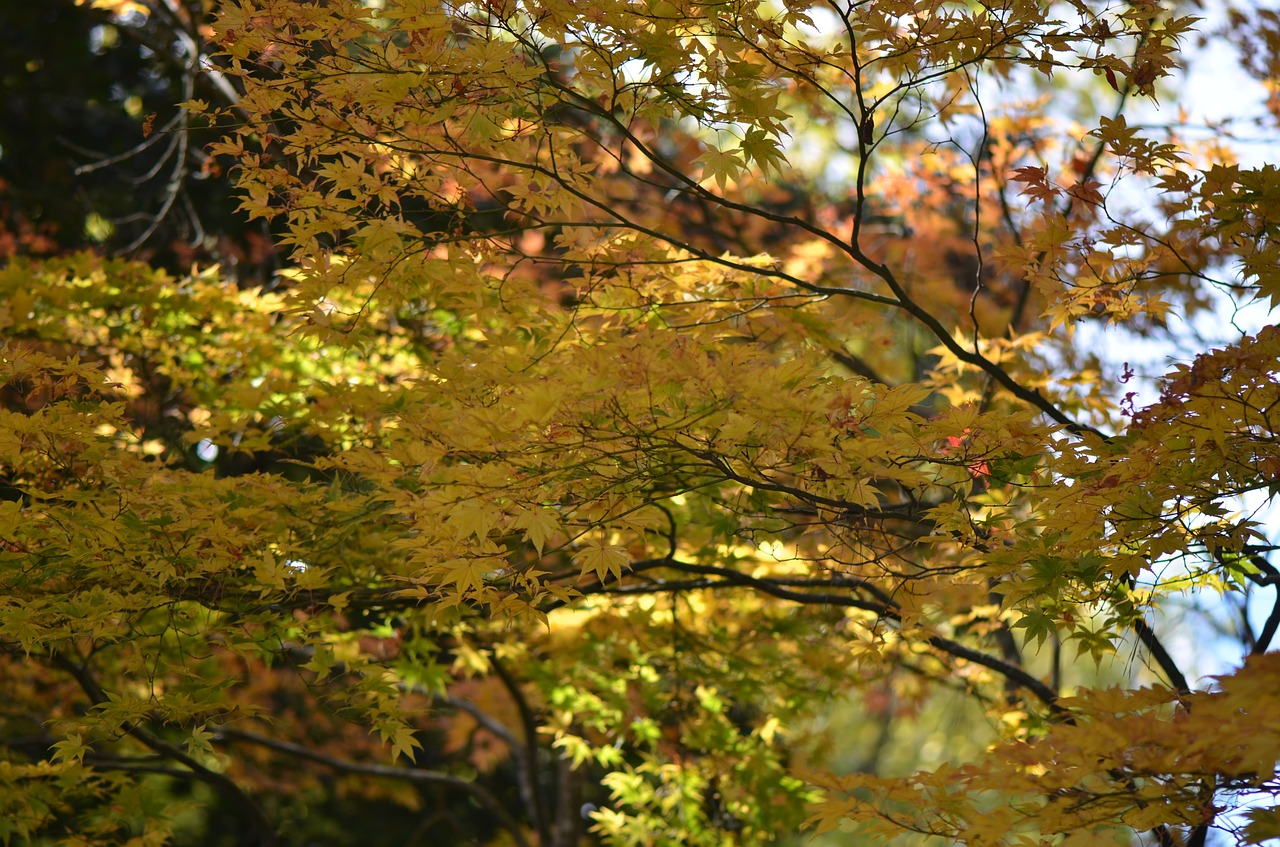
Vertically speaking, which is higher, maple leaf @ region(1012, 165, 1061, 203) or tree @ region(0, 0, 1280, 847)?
maple leaf @ region(1012, 165, 1061, 203)

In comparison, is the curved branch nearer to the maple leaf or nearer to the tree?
the tree

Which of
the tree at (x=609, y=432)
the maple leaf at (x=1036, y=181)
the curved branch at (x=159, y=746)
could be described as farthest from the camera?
the curved branch at (x=159, y=746)

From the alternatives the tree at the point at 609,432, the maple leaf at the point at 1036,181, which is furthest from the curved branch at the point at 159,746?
the maple leaf at the point at 1036,181

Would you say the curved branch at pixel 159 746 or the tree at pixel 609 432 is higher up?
the tree at pixel 609 432

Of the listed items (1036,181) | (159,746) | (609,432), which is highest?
(1036,181)

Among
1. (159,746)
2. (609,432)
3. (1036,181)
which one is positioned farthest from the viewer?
(159,746)

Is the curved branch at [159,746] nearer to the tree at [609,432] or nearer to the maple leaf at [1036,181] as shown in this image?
the tree at [609,432]

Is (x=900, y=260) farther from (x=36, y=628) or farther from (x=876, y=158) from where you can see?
(x=36, y=628)

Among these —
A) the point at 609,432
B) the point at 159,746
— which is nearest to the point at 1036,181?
the point at 609,432

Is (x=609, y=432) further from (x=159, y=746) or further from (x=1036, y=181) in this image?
(x=159, y=746)

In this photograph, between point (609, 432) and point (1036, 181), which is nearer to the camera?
point (609, 432)

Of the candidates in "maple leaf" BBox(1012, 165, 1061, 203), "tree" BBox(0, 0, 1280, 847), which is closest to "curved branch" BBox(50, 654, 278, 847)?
"tree" BBox(0, 0, 1280, 847)

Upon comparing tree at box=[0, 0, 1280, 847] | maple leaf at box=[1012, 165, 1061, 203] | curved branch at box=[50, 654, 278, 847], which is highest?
maple leaf at box=[1012, 165, 1061, 203]

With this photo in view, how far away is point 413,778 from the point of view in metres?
6.08
